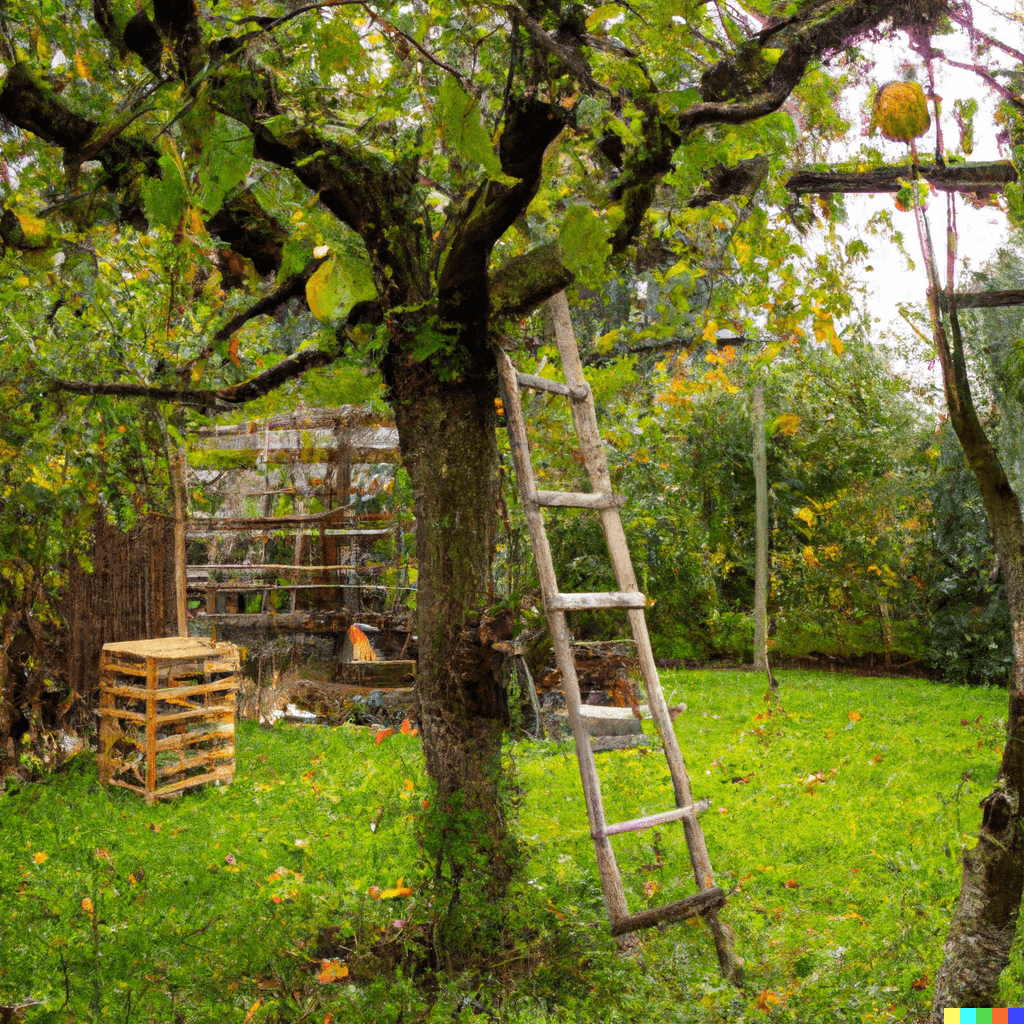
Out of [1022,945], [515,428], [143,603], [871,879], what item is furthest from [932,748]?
[143,603]

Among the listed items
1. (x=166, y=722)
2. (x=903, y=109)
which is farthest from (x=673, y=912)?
(x=166, y=722)

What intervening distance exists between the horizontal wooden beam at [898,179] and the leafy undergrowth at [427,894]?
8.76 feet

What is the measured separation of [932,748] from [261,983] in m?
5.98

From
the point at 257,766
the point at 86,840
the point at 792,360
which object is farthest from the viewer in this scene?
the point at 792,360

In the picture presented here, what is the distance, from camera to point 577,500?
11.1ft

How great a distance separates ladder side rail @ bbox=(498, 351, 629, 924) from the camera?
3057 mm

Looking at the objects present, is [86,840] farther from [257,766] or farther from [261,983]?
[261,983]

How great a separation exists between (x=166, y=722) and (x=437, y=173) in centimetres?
439

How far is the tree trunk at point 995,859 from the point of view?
254 centimetres

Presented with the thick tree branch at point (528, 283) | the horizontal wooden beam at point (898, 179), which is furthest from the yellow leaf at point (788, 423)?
the thick tree branch at point (528, 283)

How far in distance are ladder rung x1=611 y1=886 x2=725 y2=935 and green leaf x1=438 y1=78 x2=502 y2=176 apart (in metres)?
2.50

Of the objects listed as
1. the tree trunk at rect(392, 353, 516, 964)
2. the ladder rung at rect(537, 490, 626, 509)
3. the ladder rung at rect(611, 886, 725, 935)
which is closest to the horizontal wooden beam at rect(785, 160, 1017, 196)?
the ladder rung at rect(537, 490, 626, 509)

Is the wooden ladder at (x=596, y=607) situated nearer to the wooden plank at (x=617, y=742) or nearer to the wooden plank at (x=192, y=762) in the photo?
the wooden plank at (x=192, y=762)

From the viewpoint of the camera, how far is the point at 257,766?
6.58 metres
